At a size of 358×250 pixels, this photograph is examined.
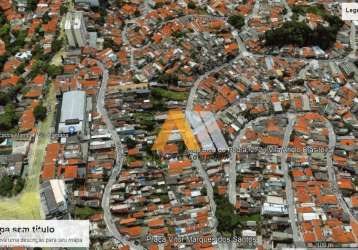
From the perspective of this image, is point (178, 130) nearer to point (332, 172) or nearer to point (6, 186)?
point (332, 172)

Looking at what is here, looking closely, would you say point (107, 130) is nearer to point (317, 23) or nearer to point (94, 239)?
point (94, 239)

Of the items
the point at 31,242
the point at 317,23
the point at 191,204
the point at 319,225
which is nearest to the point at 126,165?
the point at 191,204

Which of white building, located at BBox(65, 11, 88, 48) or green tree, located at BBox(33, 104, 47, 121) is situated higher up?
white building, located at BBox(65, 11, 88, 48)

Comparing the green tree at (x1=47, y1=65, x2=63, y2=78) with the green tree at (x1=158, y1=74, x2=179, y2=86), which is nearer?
the green tree at (x1=158, y1=74, x2=179, y2=86)

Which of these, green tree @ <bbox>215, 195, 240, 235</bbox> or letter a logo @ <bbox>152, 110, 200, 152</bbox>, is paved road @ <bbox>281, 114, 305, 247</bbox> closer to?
green tree @ <bbox>215, 195, 240, 235</bbox>

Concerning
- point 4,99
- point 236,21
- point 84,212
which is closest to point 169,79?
point 236,21

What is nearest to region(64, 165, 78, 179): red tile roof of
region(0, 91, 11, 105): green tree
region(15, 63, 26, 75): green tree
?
region(0, 91, 11, 105): green tree

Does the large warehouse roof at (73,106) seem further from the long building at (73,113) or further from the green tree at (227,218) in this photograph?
the green tree at (227,218)
